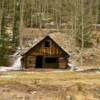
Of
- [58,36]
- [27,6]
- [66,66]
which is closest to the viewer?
[66,66]

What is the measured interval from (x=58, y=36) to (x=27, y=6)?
1500 centimetres

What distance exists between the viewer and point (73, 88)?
27.5 m

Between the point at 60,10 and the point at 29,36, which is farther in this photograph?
the point at 60,10

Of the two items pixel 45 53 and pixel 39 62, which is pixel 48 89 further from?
pixel 39 62

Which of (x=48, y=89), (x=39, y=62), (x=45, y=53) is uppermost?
(x=48, y=89)

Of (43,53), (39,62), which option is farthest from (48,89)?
(39,62)

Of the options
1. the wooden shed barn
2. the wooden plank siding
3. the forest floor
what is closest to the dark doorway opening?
the wooden shed barn

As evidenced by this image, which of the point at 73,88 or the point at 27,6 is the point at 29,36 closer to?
the point at 27,6

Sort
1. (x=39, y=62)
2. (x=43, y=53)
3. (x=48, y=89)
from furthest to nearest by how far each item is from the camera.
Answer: (x=39, y=62) < (x=43, y=53) < (x=48, y=89)

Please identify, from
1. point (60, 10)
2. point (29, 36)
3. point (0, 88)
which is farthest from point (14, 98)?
point (60, 10)

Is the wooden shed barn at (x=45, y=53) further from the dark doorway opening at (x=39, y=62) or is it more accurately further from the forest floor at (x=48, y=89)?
the forest floor at (x=48, y=89)

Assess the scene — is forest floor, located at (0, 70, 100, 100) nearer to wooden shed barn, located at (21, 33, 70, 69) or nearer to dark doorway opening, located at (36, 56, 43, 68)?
wooden shed barn, located at (21, 33, 70, 69)

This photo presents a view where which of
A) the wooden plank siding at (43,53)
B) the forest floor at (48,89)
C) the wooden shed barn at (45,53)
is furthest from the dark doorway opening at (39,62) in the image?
the forest floor at (48,89)

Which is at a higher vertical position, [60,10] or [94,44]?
[60,10]
